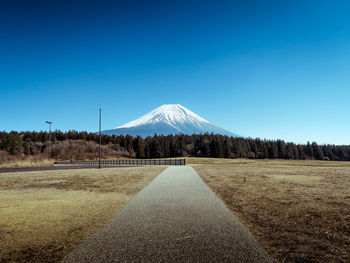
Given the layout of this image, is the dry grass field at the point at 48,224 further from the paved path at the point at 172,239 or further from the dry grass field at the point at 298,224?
the dry grass field at the point at 298,224

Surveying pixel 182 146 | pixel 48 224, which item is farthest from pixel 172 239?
pixel 182 146

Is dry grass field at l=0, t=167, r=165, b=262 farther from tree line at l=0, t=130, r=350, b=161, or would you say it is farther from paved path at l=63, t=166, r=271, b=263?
tree line at l=0, t=130, r=350, b=161

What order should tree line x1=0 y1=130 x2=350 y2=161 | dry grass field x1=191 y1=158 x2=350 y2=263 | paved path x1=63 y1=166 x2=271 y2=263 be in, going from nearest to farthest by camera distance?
paved path x1=63 y1=166 x2=271 y2=263 → dry grass field x1=191 y1=158 x2=350 y2=263 → tree line x1=0 y1=130 x2=350 y2=161

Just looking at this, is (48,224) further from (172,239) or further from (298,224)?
(298,224)

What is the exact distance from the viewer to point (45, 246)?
A: 4.45 m

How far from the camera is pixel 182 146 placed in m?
107

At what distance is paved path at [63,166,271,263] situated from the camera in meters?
3.85

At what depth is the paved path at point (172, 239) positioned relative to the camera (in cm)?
385

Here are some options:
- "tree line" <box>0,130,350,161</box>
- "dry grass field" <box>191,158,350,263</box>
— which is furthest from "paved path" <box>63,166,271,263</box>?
"tree line" <box>0,130,350,161</box>

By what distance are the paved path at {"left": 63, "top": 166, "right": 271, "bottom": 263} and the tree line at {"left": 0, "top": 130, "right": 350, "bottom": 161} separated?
83.5 metres

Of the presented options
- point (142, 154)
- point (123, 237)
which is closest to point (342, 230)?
point (123, 237)

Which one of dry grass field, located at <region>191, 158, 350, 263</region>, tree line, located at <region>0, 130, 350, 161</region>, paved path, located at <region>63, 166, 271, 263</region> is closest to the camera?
paved path, located at <region>63, 166, 271, 263</region>

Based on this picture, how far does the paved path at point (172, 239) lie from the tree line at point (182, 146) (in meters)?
83.5

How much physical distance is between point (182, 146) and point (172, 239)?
10239cm
